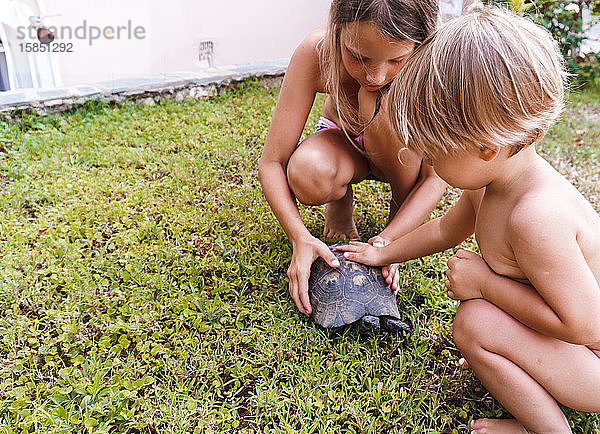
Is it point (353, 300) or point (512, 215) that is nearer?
point (512, 215)

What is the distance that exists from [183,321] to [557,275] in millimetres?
1246

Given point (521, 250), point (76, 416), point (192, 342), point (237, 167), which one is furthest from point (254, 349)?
point (237, 167)

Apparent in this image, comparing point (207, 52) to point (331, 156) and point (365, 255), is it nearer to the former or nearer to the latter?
point (331, 156)

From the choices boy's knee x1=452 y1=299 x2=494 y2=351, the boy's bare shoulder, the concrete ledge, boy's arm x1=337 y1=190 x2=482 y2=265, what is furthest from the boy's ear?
the concrete ledge

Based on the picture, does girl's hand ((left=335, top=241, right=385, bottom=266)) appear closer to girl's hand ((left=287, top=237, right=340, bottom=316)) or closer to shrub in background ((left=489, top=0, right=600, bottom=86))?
girl's hand ((left=287, top=237, right=340, bottom=316))


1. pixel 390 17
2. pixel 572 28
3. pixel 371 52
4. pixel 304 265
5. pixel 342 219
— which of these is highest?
pixel 390 17

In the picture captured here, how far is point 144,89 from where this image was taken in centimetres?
408

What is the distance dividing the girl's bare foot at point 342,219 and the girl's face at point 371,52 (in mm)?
700

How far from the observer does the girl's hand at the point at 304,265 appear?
1.87 metres

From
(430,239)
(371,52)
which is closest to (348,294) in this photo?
(430,239)

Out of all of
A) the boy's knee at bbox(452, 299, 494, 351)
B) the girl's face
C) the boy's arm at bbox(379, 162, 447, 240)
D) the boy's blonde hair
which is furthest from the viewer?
the boy's arm at bbox(379, 162, 447, 240)

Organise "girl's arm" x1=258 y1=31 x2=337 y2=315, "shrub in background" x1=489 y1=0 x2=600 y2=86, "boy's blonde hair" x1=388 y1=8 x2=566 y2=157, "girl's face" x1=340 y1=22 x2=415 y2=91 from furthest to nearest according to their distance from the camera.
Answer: "shrub in background" x1=489 y1=0 x2=600 y2=86 → "girl's arm" x1=258 y1=31 x2=337 y2=315 → "girl's face" x1=340 y1=22 x2=415 y2=91 → "boy's blonde hair" x1=388 y1=8 x2=566 y2=157

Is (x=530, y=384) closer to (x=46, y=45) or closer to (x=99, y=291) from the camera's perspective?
(x=99, y=291)

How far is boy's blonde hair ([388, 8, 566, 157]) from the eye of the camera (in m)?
1.14
